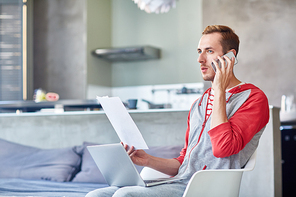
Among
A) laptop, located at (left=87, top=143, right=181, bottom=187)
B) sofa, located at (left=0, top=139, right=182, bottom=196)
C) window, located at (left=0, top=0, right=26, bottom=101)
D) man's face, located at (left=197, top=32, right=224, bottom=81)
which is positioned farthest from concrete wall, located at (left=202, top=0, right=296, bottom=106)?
laptop, located at (left=87, top=143, right=181, bottom=187)

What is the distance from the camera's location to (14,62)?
5.39 metres

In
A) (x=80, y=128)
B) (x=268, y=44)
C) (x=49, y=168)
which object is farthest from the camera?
(x=268, y=44)

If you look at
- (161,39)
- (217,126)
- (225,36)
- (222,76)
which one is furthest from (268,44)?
(217,126)

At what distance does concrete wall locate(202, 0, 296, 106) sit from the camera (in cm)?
467

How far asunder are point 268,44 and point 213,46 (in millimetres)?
3420

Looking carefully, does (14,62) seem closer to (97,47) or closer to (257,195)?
(97,47)

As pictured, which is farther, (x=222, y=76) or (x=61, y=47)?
(x=61, y=47)

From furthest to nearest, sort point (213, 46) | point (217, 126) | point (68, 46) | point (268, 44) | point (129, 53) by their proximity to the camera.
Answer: point (68, 46) → point (129, 53) → point (268, 44) → point (213, 46) → point (217, 126)

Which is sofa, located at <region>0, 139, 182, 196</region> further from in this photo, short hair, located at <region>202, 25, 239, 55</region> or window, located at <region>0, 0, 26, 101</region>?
window, located at <region>0, 0, 26, 101</region>

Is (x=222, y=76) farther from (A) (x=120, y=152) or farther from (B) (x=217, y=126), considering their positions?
(A) (x=120, y=152)

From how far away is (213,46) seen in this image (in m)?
1.65

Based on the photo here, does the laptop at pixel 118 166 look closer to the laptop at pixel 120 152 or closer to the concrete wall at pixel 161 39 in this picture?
the laptop at pixel 120 152

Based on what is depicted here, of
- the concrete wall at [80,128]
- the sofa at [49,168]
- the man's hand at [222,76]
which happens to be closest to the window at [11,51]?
the concrete wall at [80,128]

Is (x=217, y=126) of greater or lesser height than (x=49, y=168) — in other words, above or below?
above
